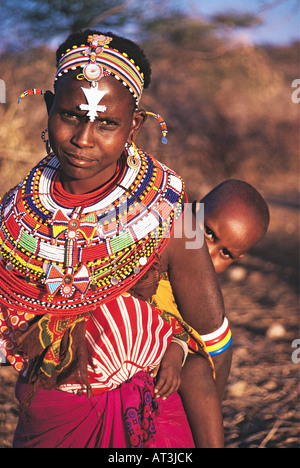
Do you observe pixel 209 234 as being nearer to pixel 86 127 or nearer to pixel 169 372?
pixel 169 372

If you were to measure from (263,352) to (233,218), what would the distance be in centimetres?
297

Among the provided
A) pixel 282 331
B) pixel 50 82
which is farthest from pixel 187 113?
pixel 282 331

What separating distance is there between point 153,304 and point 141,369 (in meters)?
0.26

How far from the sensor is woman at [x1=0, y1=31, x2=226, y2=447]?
1.89 meters

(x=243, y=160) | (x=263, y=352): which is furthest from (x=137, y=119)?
(x=243, y=160)

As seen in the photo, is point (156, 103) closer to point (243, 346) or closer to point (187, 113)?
point (187, 113)

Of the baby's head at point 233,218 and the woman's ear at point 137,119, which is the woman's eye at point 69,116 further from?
the baby's head at point 233,218

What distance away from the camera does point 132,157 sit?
2086mm

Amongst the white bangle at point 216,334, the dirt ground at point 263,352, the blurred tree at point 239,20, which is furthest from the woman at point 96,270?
the blurred tree at point 239,20

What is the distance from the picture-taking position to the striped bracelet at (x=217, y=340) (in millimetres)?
2227

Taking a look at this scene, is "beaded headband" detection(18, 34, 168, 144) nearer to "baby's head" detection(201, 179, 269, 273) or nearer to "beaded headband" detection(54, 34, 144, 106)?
"beaded headband" detection(54, 34, 144, 106)

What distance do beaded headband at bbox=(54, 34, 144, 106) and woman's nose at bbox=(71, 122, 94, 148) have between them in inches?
5.8

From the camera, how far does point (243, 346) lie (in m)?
5.43

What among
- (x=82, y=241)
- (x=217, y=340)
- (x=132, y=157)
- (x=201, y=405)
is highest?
(x=132, y=157)
